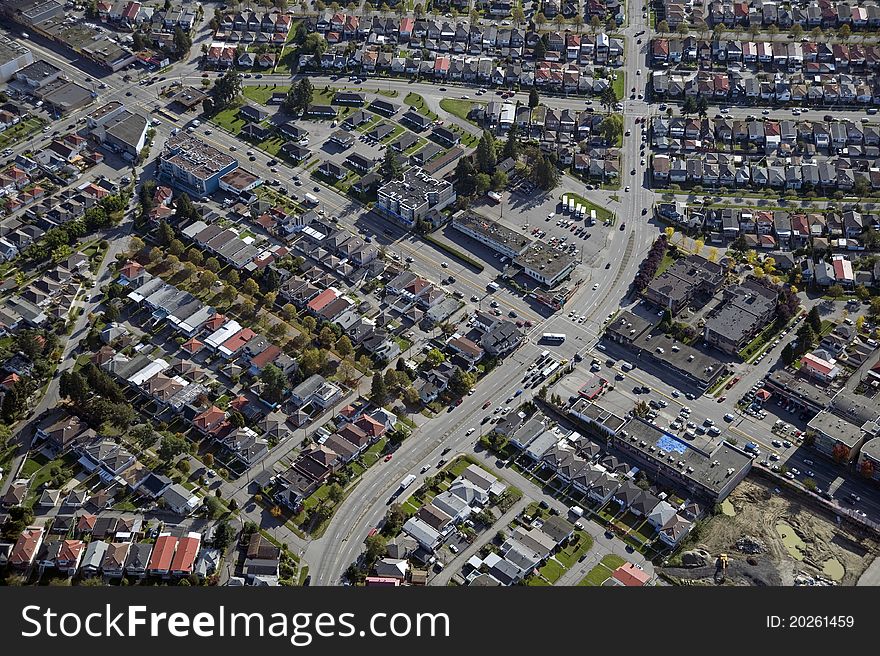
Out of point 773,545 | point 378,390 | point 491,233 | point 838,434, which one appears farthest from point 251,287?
point 838,434

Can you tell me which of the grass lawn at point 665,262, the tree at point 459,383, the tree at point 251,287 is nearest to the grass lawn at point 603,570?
the tree at point 459,383

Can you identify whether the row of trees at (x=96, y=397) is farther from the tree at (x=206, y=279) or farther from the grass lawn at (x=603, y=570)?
the grass lawn at (x=603, y=570)

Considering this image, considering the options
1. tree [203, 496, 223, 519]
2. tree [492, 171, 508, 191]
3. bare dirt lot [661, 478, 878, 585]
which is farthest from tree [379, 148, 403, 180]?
bare dirt lot [661, 478, 878, 585]

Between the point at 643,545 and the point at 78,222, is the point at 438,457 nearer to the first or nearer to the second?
the point at 643,545

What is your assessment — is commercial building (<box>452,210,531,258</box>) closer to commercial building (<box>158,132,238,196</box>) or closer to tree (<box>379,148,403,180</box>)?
tree (<box>379,148,403,180</box>)

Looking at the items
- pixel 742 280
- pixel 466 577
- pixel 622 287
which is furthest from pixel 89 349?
pixel 742 280

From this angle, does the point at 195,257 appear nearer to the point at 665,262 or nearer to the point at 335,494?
the point at 335,494

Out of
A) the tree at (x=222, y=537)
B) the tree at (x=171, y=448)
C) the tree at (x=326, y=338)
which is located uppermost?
the tree at (x=326, y=338)
